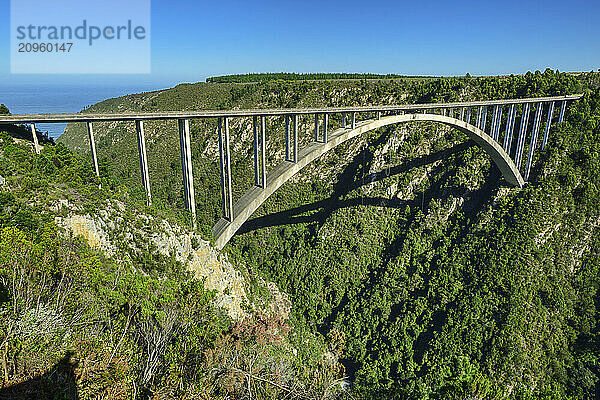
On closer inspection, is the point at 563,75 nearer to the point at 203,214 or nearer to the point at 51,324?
the point at 203,214

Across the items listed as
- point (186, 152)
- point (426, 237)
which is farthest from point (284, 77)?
point (186, 152)

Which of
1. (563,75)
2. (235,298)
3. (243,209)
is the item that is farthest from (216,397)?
(563,75)

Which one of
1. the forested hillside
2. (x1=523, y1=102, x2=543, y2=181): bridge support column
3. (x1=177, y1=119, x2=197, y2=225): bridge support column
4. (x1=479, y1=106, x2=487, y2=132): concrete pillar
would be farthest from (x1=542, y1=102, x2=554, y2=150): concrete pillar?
(x1=177, y1=119, x2=197, y2=225): bridge support column

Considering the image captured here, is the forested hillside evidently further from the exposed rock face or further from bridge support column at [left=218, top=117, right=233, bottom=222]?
bridge support column at [left=218, top=117, right=233, bottom=222]

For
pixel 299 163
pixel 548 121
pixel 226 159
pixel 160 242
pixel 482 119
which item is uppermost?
pixel 548 121

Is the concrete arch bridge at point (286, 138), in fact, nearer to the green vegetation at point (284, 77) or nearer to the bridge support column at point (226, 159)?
the bridge support column at point (226, 159)

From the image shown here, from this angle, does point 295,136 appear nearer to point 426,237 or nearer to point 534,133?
point 426,237
